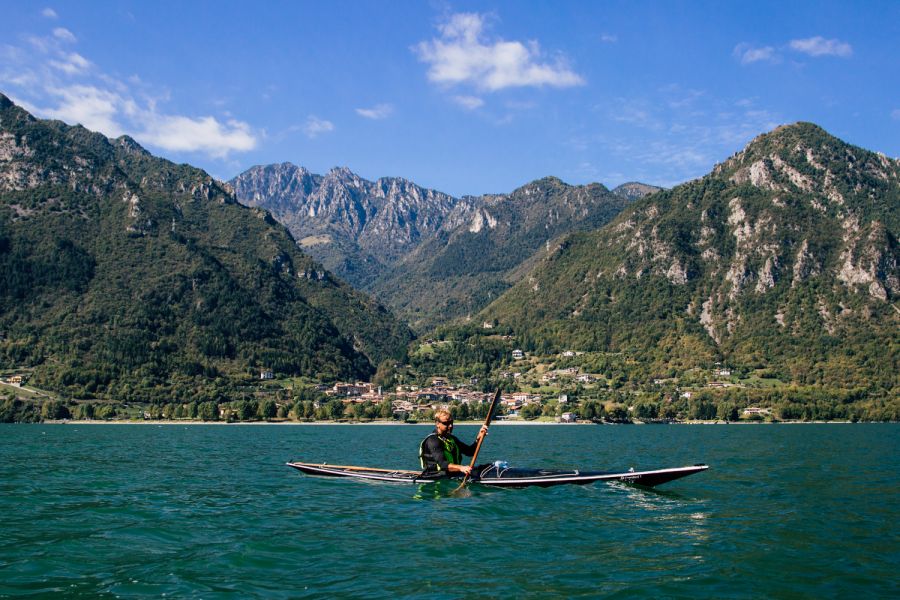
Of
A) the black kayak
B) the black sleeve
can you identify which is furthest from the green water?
the black sleeve

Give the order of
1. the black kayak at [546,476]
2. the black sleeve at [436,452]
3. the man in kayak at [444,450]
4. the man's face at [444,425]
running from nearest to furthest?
the man's face at [444,425], the man in kayak at [444,450], the black sleeve at [436,452], the black kayak at [546,476]

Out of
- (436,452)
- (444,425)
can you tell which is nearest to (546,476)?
(436,452)

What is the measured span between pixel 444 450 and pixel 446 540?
890cm

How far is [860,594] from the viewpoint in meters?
16.9

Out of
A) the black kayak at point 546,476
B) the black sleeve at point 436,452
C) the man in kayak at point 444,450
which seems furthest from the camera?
the black kayak at point 546,476

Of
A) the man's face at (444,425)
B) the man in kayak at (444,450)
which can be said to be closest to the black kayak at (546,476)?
the man in kayak at (444,450)

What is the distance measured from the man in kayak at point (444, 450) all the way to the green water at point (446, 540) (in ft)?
4.18

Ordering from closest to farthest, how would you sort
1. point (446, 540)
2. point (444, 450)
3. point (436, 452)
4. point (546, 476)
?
point (446, 540) → point (436, 452) → point (444, 450) → point (546, 476)

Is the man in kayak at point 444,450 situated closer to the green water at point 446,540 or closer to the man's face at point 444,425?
the man's face at point 444,425

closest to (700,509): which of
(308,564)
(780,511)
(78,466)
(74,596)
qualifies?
(780,511)

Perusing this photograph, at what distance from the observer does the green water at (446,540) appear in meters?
17.7

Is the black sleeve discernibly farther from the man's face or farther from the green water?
the green water

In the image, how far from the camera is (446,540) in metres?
22.9

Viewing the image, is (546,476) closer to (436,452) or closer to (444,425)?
(436,452)
